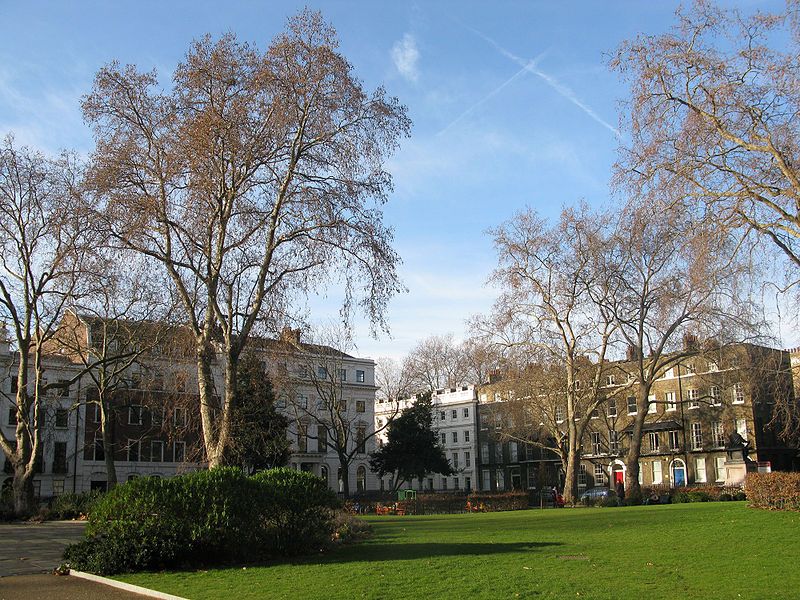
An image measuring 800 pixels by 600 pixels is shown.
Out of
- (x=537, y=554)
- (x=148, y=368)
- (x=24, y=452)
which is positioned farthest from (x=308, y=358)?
(x=537, y=554)

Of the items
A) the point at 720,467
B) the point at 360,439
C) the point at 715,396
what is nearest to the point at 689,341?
the point at 715,396

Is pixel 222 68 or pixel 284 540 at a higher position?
pixel 222 68

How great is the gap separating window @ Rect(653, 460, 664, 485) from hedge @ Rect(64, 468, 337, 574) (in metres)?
58.3

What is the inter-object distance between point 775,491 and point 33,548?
22.2m

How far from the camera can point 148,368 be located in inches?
1390

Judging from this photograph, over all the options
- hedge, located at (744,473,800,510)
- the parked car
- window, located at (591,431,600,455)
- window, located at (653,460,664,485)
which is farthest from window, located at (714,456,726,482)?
hedge, located at (744,473,800,510)

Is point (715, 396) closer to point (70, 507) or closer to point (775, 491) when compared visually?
point (775, 491)

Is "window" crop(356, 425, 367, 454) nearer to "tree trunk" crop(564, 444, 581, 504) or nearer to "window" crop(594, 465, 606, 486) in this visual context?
"tree trunk" crop(564, 444, 581, 504)

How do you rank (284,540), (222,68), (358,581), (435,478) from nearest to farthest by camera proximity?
(358,581), (284,540), (222,68), (435,478)

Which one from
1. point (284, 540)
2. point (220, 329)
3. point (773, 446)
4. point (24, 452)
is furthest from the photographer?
point (773, 446)

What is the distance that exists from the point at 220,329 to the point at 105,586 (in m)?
9.73

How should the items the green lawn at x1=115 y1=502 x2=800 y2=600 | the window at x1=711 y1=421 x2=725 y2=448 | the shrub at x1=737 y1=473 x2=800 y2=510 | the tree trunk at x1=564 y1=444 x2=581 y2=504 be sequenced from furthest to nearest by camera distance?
the window at x1=711 y1=421 x2=725 y2=448 → the tree trunk at x1=564 y1=444 x2=581 y2=504 → the shrub at x1=737 y1=473 x2=800 y2=510 → the green lawn at x1=115 y1=502 x2=800 y2=600

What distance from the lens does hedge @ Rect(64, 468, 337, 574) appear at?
14.2 metres

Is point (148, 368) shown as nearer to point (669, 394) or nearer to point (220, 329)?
point (220, 329)
